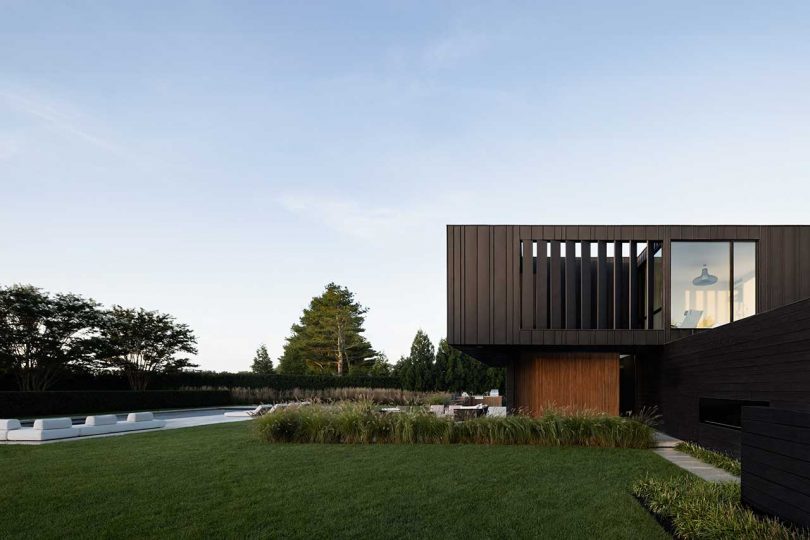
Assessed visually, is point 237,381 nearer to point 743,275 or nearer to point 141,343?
point 141,343

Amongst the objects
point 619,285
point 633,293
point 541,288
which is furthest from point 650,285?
point 541,288

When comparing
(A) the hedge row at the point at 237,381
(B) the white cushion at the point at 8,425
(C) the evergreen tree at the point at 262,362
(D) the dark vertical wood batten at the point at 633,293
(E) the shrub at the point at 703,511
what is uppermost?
(D) the dark vertical wood batten at the point at 633,293

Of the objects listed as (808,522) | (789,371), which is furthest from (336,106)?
(808,522)

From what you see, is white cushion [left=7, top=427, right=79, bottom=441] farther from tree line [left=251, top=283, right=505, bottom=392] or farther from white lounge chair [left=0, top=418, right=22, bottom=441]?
tree line [left=251, top=283, right=505, bottom=392]

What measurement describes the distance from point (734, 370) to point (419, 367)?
74.0 ft

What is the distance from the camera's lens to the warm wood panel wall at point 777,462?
4.63 meters

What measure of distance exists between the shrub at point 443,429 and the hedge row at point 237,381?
1805cm

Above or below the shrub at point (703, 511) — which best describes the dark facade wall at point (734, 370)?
above

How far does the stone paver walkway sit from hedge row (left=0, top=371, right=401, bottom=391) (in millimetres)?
20318

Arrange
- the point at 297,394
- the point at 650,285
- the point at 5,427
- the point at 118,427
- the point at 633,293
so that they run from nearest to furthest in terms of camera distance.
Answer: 1. the point at 5,427
2. the point at 650,285
3. the point at 633,293
4. the point at 118,427
5. the point at 297,394

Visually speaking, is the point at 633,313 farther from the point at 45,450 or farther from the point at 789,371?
the point at 45,450

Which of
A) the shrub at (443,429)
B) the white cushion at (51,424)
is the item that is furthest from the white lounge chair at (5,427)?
the shrub at (443,429)

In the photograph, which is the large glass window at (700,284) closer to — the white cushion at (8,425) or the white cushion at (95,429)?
the white cushion at (95,429)

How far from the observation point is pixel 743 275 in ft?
45.9
